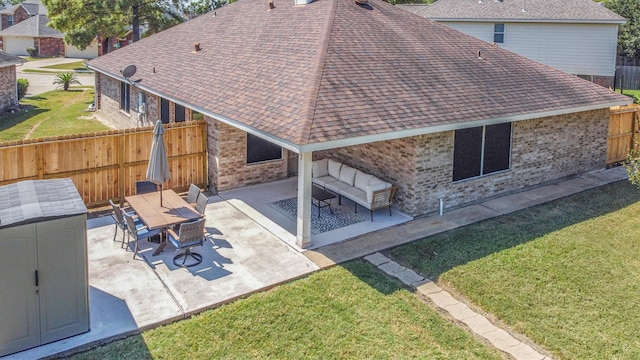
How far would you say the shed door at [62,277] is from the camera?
6883 mm

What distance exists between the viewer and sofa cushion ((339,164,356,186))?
13008 millimetres

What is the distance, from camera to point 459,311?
8297mm

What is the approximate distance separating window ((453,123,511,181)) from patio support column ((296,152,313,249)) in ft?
14.2

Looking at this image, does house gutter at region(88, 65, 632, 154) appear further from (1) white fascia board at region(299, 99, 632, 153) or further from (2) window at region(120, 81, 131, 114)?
(2) window at region(120, 81, 131, 114)

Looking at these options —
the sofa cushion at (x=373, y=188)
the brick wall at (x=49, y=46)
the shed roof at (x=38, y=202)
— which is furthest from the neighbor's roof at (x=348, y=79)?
the brick wall at (x=49, y=46)

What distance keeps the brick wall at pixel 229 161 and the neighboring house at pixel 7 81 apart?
60.4 ft

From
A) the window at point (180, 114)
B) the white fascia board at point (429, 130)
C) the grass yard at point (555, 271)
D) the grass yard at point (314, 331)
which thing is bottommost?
the grass yard at point (314, 331)

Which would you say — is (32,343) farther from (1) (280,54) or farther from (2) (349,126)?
(1) (280,54)

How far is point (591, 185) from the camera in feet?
49.1

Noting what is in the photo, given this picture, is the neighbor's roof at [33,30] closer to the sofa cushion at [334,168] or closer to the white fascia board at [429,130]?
the sofa cushion at [334,168]

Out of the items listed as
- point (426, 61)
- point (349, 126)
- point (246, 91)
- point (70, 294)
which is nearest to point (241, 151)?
point (246, 91)

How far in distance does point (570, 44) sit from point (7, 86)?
31.7m

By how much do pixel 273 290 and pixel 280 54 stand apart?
7448 mm

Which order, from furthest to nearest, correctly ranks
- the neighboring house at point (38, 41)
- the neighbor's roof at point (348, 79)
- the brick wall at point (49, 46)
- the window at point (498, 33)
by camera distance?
the brick wall at point (49, 46)
the neighboring house at point (38, 41)
the window at point (498, 33)
the neighbor's roof at point (348, 79)
